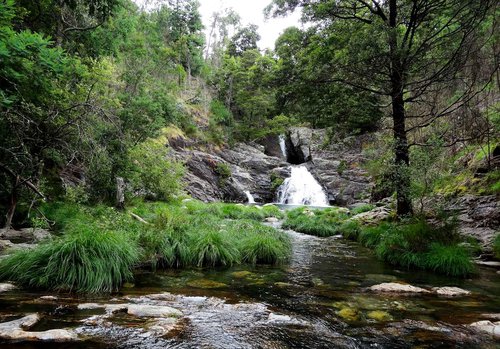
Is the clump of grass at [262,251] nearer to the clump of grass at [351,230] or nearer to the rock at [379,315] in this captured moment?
the rock at [379,315]

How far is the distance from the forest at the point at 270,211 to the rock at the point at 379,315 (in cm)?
3

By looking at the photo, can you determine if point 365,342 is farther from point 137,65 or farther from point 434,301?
point 137,65

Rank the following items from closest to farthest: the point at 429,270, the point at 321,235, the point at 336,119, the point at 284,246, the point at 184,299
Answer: the point at 184,299
the point at 429,270
the point at 284,246
the point at 336,119
the point at 321,235

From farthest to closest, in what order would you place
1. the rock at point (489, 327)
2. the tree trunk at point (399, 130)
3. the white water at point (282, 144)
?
the white water at point (282, 144) → the tree trunk at point (399, 130) → the rock at point (489, 327)

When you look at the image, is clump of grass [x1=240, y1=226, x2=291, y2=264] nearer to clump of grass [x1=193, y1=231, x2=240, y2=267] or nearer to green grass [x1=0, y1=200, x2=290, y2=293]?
green grass [x1=0, y1=200, x2=290, y2=293]

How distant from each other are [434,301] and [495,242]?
4.42 m

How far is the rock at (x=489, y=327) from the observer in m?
3.66

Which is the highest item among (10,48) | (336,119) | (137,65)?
(137,65)

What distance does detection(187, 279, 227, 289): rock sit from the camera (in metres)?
5.49

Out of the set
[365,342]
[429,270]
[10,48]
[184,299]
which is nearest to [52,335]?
[184,299]

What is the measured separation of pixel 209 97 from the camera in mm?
42750

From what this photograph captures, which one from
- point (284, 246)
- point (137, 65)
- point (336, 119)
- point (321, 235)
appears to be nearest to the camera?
point (284, 246)

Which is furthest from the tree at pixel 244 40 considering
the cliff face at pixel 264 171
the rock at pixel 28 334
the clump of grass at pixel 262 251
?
the rock at pixel 28 334

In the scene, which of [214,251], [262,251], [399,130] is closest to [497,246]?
[399,130]
